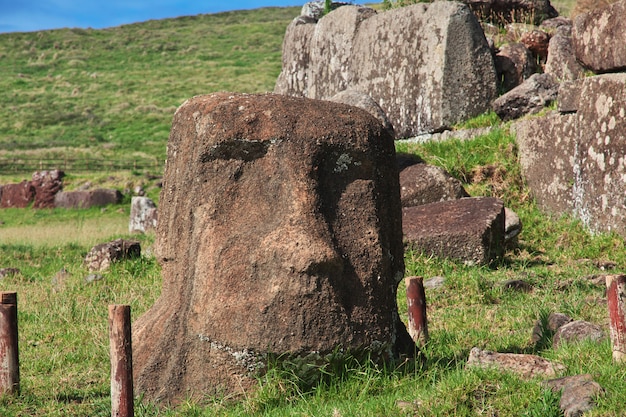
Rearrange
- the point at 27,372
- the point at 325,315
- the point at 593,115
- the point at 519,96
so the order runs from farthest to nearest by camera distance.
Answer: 1. the point at 519,96
2. the point at 593,115
3. the point at 27,372
4. the point at 325,315

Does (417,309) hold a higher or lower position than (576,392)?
higher

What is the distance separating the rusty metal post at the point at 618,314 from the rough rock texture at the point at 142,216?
13628 millimetres

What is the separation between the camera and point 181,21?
82875 mm

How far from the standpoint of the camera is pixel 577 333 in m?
6.28

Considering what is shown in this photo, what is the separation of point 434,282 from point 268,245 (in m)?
3.87

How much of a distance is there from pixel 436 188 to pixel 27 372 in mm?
6200

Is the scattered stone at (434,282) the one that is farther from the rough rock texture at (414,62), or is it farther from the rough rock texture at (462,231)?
the rough rock texture at (414,62)

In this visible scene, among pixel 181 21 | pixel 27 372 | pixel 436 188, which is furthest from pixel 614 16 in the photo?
pixel 181 21

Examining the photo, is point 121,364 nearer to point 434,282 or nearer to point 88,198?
point 434,282

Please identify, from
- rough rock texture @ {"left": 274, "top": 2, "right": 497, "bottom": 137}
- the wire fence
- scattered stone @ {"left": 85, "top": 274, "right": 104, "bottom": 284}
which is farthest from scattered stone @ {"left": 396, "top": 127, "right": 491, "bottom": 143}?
the wire fence

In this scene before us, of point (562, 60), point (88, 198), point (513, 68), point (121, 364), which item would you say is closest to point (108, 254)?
point (121, 364)

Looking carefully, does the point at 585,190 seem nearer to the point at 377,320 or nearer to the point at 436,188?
the point at 436,188

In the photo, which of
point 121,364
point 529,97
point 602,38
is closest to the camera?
point 121,364

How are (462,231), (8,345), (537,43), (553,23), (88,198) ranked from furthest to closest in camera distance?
(88,198) < (553,23) < (537,43) < (462,231) < (8,345)
